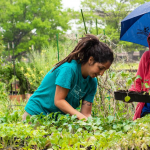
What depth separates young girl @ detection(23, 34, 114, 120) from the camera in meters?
1.92

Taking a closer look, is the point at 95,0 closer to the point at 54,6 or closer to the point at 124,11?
the point at 124,11

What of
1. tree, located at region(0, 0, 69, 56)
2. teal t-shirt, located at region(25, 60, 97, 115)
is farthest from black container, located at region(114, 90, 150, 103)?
tree, located at region(0, 0, 69, 56)

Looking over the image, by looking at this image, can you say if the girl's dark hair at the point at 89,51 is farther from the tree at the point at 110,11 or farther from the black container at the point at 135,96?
the tree at the point at 110,11

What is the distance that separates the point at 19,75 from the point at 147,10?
19.5 ft

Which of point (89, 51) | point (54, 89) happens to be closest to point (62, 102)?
point (54, 89)

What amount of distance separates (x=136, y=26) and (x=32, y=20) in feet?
74.3

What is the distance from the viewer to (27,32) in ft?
84.3

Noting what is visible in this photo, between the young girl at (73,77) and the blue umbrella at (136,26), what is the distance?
0.86 metres

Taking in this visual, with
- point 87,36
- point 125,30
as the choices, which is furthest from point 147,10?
point 87,36

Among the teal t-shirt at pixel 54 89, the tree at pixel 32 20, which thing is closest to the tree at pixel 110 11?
the tree at pixel 32 20

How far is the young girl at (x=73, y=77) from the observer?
1919 millimetres

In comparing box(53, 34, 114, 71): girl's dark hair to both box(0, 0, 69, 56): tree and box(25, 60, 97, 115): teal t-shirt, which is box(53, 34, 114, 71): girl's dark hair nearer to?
box(25, 60, 97, 115): teal t-shirt

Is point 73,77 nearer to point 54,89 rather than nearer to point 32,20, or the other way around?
point 54,89

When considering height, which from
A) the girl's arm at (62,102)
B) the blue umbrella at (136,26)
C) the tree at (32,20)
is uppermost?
the tree at (32,20)
